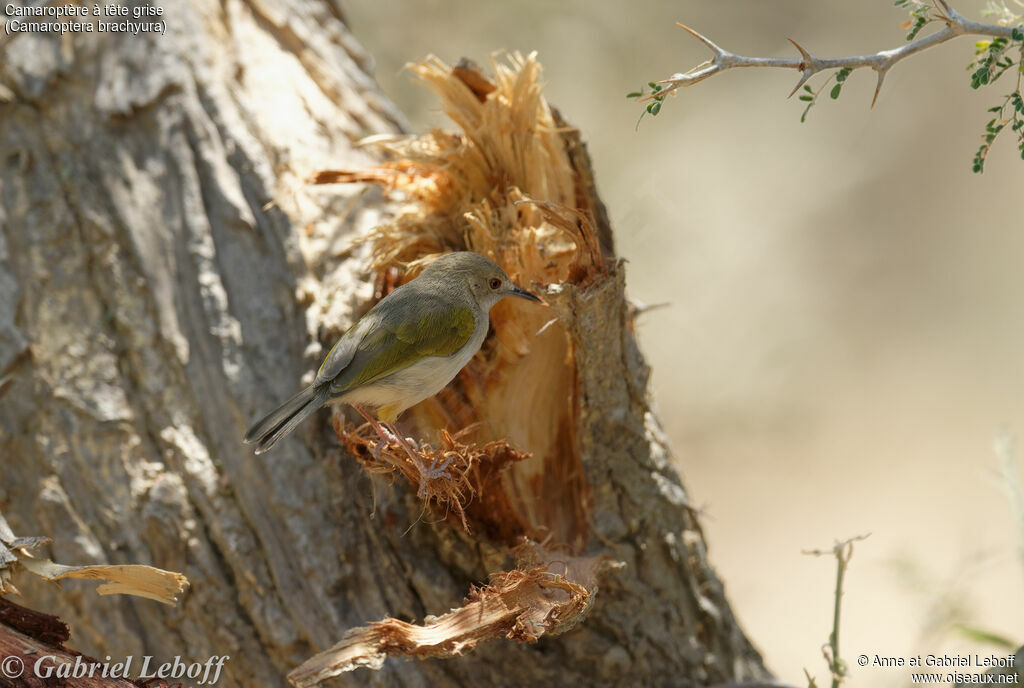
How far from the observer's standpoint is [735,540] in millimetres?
7523

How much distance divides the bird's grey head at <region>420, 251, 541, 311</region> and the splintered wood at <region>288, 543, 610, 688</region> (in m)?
1.16

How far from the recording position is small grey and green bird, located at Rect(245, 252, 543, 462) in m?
3.31

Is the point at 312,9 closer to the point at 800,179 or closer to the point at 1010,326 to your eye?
the point at 800,179

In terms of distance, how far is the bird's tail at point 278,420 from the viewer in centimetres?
321

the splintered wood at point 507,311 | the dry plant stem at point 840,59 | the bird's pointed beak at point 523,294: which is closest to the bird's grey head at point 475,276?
the bird's pointed beak at point 523,294

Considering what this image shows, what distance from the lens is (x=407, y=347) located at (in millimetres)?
3434

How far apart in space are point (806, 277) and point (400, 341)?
21.1 feet

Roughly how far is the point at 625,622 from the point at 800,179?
666 cm

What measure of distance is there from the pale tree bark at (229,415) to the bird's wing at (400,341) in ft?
1.58

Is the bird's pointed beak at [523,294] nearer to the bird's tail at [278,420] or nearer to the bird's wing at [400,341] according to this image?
the bird's wing at [400,341]

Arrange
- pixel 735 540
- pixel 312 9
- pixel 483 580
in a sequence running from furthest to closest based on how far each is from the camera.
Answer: pixel 735 540
pixel 312 9
pixel 483 580

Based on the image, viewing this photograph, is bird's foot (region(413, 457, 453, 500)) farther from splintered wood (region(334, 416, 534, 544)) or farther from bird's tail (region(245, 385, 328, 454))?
bird's tail (region(245, 385, 328, 454))

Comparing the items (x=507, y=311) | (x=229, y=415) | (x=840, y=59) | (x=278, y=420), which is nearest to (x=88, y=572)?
(x=278, y=420)

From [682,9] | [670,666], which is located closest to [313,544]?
[670,666]
